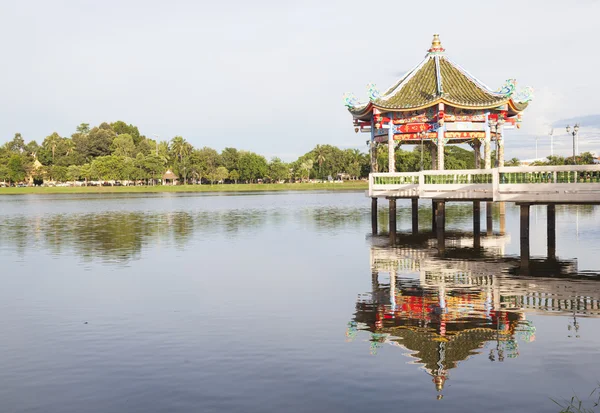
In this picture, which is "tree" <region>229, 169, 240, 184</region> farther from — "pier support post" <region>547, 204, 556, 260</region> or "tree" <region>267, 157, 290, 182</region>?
"pier support post" <region>547, 204, 556, 260</region>

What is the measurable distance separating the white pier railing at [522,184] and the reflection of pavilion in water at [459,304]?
2.90 m

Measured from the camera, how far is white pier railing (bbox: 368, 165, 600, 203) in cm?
2142

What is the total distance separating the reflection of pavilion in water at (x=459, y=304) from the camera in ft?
43.7

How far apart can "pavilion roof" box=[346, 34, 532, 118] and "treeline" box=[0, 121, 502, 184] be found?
94830 mm

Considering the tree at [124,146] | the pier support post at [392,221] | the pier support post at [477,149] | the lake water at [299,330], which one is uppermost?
the tree at [124,146]

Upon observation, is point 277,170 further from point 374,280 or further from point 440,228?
point 374,280

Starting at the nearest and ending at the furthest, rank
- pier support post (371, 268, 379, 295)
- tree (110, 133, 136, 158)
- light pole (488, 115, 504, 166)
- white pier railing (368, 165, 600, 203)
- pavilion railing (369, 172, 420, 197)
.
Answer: pier support post (371, 268, 379, 295), white pier railing (368, 165, 600, 203), pavilion railing (369, 172, 420, 197), light pole (488, 115, 504, 166), tree (110, 133, 136, 158)

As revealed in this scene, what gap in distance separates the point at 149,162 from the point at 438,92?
117 m

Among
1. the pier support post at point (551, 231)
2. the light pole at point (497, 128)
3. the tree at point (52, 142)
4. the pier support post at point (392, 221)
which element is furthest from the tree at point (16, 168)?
the pier support post at point (551, 231)

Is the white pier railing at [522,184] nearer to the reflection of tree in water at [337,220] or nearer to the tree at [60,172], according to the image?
the reflection of tree in water at [337,220]

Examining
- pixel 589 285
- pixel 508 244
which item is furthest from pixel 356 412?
pixel 508 244

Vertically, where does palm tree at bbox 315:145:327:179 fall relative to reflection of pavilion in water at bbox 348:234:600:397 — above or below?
above

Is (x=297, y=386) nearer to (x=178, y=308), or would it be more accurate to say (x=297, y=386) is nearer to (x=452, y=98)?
(x=178, y=308)

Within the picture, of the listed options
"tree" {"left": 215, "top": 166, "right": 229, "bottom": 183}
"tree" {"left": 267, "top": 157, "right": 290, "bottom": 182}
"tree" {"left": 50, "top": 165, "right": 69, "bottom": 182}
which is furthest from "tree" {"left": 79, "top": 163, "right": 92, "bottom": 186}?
"tree" {"left": 267, "top": 157, "right": 290, "bottom": 182}
